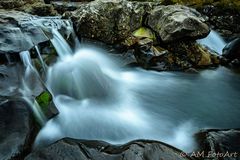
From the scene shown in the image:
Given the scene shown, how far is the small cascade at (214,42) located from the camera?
1043 cm

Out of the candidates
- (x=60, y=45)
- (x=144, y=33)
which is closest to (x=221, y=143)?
(x=60, y=45)

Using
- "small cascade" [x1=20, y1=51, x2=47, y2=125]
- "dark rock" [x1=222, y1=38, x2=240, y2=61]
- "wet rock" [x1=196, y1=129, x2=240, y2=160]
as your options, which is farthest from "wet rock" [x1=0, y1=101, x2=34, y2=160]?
"dark rock" [x1=222, y1=38, x2=240, y2=61]

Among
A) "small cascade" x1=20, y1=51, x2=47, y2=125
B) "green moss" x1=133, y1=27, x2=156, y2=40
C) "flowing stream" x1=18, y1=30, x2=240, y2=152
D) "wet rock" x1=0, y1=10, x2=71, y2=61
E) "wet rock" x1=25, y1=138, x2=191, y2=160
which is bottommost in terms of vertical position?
"flowing stream" x1=18, y1=30, x2=240, y2=152

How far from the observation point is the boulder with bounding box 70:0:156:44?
8.53 metres

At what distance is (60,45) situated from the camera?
7555mm

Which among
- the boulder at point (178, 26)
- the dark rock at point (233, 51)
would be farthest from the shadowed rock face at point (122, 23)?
the dark rock at point (233, 51)

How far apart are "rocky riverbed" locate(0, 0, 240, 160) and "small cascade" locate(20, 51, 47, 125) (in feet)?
0.06

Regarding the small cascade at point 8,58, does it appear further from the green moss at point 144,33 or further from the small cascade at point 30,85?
the green moss at point 144,33

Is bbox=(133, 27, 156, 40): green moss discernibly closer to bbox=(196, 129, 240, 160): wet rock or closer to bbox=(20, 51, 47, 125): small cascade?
bbox=(20, 51, 47, 125): small cascade

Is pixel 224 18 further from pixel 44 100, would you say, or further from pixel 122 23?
pixel 44 100

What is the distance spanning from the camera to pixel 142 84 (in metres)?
7.61

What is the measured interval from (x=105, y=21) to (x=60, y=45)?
6.35 feet

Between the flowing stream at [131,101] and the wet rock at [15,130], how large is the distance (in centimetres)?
30

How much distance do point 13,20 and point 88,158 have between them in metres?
5.04
